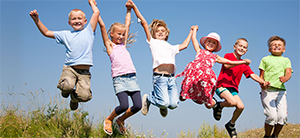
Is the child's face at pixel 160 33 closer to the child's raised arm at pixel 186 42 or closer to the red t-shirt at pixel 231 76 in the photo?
the child's raised arm at pixel 186 42

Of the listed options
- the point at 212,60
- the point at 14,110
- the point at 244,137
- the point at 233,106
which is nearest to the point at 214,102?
the point at 233,106

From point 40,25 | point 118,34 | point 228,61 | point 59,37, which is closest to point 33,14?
point 40,25

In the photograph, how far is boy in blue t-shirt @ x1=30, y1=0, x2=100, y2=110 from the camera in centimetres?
565

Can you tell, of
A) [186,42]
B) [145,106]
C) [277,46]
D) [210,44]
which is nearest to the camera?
[145,106]

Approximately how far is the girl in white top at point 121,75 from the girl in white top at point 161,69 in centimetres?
48

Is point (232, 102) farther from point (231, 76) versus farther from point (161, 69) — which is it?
point (161, 69)

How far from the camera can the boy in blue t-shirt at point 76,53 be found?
565 cm

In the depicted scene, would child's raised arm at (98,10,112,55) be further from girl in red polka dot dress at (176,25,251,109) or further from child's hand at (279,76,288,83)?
child's hand at (279,76,288,83)

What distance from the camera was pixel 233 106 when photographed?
6.42 m

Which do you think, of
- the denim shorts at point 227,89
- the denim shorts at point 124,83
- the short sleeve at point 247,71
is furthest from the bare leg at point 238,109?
the denim shorts at point 124,83

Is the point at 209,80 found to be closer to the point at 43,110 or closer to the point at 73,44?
the point at 73,44

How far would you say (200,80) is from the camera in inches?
244

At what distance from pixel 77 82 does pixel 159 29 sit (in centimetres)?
229

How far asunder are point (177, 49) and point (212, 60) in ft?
2.79
